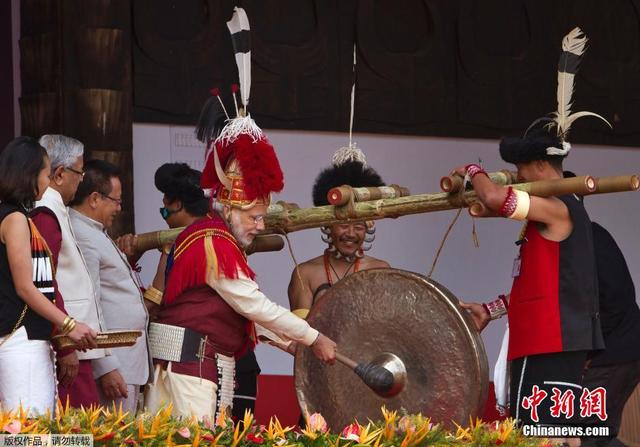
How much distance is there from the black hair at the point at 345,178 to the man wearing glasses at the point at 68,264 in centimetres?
144

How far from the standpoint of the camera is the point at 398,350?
16.6ft

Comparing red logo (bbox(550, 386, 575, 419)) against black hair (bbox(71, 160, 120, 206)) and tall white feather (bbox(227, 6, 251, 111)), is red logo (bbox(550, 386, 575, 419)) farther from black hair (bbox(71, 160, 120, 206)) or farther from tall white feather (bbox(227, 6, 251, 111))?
black hair (bbox(71, 160, 120, 206))

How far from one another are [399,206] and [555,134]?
619mm

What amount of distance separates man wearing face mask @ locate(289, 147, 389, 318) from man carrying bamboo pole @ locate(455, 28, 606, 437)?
131cm

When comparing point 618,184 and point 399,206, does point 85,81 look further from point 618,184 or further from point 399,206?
point 618,184

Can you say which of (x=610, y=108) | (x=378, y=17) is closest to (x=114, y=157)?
(x=378, y=17)

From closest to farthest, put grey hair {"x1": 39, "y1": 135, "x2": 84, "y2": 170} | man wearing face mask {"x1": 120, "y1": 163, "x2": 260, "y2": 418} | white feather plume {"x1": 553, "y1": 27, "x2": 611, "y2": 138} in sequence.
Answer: white feather plume {"x1": 553, "y1": 27, "x2": 611, "y2": 138}, grey hair {"x1": 39, "y1": 135, "x2": 84, "y2": 170}, man wearing face mask {"x1": 120, "y1": 163, "x2": 260, "y2": 418}

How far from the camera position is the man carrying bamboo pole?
15.8 ft

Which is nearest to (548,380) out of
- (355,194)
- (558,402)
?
(558,402)

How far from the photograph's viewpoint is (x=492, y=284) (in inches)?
322

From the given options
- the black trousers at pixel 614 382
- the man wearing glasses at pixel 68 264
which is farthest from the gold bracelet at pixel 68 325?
the black trousers at pixel 614 382

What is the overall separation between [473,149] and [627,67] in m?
1.21

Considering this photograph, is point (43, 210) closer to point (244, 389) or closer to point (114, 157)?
point (114, 157)

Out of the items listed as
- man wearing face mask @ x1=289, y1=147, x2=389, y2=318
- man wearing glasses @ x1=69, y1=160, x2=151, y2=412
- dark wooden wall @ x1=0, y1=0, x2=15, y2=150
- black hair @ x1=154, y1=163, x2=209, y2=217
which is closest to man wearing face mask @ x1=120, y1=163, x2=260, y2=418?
black hair @ x1=154, y1=163, x2=209, y2=217
